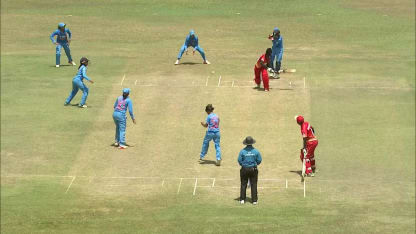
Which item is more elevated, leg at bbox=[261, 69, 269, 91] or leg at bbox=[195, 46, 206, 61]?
leg at bbox=[195, 46, 206, 61]

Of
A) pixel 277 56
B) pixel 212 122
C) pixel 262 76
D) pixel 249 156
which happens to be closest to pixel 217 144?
pixel 212 122

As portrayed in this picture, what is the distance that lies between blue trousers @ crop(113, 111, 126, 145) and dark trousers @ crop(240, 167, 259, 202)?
26.5ft

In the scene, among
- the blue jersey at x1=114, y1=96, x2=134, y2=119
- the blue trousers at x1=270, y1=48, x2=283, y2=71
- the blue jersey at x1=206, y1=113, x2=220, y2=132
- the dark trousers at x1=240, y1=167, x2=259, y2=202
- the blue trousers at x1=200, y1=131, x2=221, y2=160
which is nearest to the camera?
the dark trousers at x1=240, y1=167, x2=259, y2=202

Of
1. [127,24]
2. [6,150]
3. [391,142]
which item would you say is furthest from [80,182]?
[127,24]

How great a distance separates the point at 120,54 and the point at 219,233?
96.7ft

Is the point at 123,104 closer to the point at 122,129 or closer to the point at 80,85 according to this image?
the point at 122,129

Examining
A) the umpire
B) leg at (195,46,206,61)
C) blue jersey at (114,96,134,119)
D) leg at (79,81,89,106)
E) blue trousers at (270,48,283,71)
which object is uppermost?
leg at (195,46,206,61)

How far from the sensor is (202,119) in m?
54.1

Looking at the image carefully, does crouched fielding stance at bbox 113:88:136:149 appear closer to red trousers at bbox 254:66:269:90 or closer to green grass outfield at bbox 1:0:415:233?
green grass outfield at bbox 1:0:415:233

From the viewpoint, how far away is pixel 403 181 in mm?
44844

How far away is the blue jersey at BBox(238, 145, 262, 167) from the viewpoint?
38.5 m

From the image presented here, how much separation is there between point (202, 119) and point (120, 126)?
7742mm

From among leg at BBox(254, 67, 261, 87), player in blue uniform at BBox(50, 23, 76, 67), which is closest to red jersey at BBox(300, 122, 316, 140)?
leg at BBox(254, 67, 261, 87)

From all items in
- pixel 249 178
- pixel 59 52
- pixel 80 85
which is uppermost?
pixel 59 52
